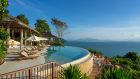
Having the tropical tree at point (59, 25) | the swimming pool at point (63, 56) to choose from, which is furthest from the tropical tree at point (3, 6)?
the tropical tree at point (59, 25)

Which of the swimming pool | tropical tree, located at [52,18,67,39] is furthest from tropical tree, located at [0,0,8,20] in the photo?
tropical tree, located at [52,18,67,39]

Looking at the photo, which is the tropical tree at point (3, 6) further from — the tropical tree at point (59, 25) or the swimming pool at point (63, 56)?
the tropical tree at point (59, 25)

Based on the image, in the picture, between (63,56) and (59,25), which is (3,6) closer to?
(63,56)

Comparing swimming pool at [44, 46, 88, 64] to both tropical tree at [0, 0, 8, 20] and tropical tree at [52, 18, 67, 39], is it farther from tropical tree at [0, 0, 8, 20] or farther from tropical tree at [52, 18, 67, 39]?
tropical tree at [52, 18, 67, 39]

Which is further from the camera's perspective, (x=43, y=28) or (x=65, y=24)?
(x=65, y=24)

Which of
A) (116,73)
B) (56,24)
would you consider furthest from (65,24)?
(116,73)

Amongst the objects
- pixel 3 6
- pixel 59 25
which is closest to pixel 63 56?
pixel 3 6

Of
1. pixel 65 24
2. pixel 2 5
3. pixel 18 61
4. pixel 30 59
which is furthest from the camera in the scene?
pixel 65 24

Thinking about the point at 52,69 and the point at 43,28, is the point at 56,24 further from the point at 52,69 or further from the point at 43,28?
the point at 52,69

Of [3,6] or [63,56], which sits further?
[63,56]

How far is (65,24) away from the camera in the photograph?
6391 cm

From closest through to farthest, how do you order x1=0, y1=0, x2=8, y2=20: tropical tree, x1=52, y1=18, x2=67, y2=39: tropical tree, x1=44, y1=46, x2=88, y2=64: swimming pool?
x1=0, y1=0, x2=8, y2=20: tropical tree → x1=44, y1=46, x2=88, y2=64: swimming pool → x1=52, y1=18, x2=67, y2=39: tropical tree

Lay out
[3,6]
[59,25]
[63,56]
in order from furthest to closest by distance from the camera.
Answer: [59,25], [63,56], [3,6]

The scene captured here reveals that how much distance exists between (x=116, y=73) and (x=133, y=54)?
30.4 metres
